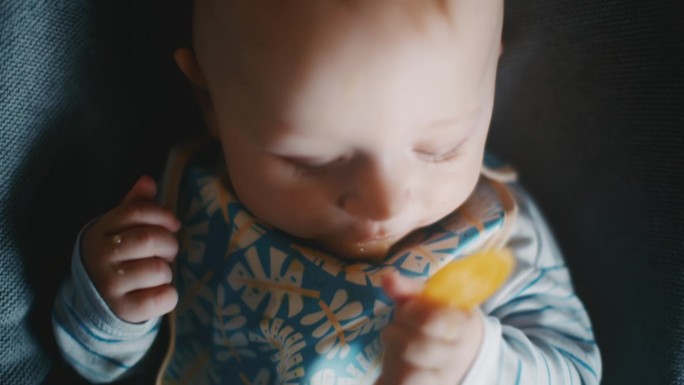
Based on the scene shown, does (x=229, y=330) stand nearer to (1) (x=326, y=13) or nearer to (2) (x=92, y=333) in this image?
(2) (x=92, y=333)

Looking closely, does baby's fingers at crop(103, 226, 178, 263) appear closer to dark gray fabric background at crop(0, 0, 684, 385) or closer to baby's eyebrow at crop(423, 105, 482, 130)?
dark gray fabric background at crop(0, 0, 684, 385)

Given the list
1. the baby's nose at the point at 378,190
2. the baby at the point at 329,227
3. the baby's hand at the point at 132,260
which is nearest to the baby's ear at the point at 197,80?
the baby at the point at 329,227

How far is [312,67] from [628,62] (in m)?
0.34

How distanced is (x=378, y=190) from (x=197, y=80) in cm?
25

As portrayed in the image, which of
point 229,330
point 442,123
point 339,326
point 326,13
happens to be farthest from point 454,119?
point 229,330

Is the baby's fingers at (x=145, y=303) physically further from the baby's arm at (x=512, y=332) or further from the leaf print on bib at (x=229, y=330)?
the baby's arm at (x=512, y=332)

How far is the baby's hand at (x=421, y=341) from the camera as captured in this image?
0.62 meters

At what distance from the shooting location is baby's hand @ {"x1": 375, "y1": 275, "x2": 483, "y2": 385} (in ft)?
2.04

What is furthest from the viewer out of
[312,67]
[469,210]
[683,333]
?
[469,210]

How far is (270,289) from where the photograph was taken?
2.50ft

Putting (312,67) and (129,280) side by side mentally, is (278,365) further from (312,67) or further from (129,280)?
(312,67)

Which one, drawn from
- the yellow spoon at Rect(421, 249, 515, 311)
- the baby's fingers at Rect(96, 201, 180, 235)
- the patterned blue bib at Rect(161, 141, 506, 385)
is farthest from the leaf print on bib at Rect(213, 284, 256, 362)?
the yellow spoon at Rect(421, 249, 515, 311)

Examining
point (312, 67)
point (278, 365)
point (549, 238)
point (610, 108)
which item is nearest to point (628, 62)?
point (610, 108)

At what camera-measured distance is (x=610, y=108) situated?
0.75m
